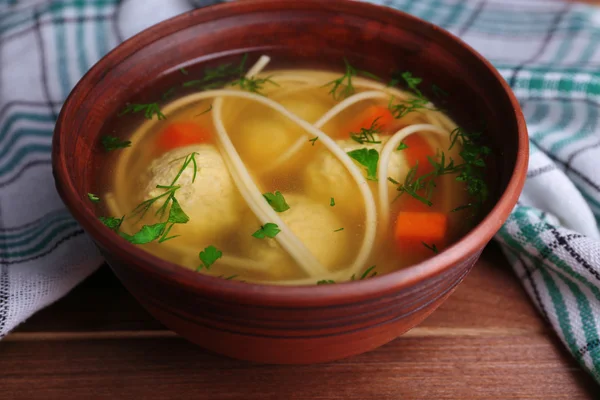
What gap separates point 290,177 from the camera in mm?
1371

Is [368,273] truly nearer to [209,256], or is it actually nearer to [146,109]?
[209,256]

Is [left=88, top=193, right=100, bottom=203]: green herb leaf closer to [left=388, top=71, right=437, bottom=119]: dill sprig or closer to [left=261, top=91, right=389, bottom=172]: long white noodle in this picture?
[left=261, top=91, right=389, bottom=172]: long white noodle

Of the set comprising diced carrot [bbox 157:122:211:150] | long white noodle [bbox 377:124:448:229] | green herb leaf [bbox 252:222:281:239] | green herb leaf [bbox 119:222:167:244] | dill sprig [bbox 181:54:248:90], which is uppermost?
dill sprig [bbox 181:54:248:90]

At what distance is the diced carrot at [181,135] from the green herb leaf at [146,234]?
0.92 ft

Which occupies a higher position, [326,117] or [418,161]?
[326,117]

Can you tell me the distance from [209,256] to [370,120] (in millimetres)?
571

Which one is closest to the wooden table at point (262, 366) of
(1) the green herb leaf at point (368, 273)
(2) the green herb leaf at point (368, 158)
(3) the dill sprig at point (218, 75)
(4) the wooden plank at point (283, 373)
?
(4) the wooden plank at point (283, 373)

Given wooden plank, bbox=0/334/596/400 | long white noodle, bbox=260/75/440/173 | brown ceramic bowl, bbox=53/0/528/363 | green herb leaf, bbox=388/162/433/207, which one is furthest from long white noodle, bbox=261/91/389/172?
wooden plank, bbox=0/334/596/400

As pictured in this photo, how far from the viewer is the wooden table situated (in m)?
1.33

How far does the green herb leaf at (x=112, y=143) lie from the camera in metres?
1.43

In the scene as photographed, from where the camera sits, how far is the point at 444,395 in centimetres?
134

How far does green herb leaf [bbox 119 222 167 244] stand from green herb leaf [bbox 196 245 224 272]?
0.10 metres

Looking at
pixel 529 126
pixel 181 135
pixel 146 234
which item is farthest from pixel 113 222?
pixel 529 126

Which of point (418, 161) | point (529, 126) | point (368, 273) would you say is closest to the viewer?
point (368, 273)
